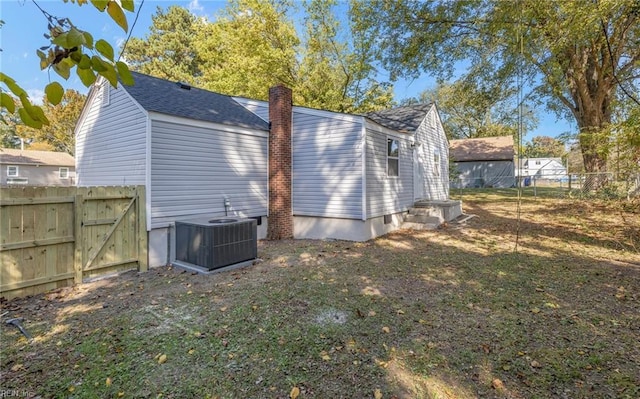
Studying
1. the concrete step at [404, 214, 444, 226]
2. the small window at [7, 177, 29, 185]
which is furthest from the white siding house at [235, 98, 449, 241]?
the small window at [7, 177, 29, 185]

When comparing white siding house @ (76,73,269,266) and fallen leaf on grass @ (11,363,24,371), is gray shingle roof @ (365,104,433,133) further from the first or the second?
fallen leaf on grass @ (11,363,24,371)

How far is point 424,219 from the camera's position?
10.7 meters

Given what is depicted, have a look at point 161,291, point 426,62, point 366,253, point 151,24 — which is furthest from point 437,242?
point 151,24

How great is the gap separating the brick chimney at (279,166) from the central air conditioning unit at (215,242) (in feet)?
8.12

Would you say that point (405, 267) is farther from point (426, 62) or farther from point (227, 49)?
point (227, 49)

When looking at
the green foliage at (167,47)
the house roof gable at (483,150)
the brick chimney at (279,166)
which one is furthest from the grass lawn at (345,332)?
the green foliage at (167,47)

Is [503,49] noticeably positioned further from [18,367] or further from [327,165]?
[18,367]

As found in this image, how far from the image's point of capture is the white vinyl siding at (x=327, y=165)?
28.7ft

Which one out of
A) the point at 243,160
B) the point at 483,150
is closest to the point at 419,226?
the point at 243,160

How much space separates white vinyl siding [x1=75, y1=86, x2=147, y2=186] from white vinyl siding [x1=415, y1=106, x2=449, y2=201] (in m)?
9.06

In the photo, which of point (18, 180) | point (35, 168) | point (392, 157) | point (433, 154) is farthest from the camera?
point (35, 168)

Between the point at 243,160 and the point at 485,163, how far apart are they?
27.2 meters

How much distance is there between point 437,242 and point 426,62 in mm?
8413

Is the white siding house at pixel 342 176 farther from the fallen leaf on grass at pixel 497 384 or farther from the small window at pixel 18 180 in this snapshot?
the small window at pixel 18 180
